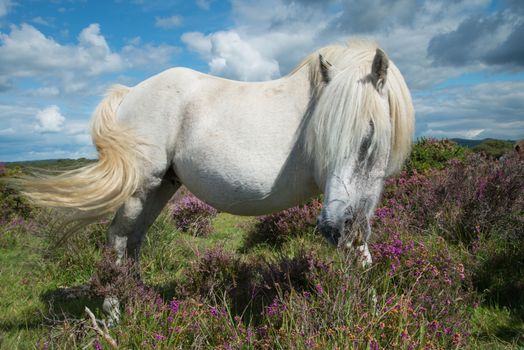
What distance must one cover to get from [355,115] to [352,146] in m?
0.17

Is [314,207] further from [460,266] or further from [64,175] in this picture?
[64,175]

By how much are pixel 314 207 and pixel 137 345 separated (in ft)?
13.6

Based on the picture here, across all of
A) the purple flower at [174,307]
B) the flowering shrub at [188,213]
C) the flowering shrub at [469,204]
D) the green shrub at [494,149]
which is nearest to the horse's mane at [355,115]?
the purple flower at [174,307]

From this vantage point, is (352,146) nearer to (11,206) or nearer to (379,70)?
(379,70)

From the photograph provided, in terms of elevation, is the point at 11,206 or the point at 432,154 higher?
the point at 432,154

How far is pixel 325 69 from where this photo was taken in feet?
8.60

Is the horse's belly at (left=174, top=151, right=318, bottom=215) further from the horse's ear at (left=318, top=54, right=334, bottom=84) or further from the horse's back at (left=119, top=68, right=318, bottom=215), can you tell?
the horse's ear at (left=318, top=54, right=334, bottom=84)

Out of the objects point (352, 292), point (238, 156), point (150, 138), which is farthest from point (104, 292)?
point (352, 292)

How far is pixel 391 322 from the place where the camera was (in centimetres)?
235

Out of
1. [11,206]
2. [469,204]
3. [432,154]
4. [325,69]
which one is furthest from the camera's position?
[11,206]

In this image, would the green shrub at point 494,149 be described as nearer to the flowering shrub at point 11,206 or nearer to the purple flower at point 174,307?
the purple flower at point 174,307

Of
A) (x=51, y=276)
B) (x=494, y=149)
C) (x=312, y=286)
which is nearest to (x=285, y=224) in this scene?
(x=51, y=276)

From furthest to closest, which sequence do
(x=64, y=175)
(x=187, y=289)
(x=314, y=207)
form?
(x=314, y=207)
(x=187, y=289)
(x=64, y=175)

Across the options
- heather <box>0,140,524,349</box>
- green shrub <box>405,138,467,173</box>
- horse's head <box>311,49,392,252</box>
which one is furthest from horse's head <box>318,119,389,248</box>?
green shrub <box>405,138,467,173</box>
